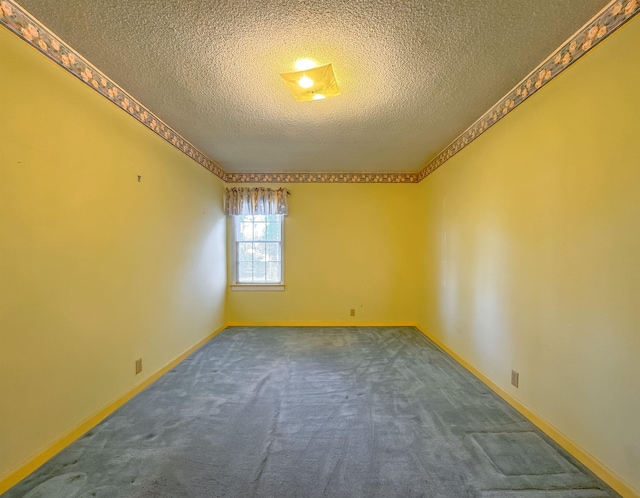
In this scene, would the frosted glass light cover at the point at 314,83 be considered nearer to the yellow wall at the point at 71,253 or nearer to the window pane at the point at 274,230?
the yellow wall at the point at 71,253

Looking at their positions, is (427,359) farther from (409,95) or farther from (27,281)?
(27,281)

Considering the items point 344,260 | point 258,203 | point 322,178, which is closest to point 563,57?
point 322,178

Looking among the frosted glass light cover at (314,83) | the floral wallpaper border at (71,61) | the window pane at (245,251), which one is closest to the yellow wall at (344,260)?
the window pane at (245,251)

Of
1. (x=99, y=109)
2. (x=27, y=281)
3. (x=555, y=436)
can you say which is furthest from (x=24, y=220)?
(x=555, y=436)

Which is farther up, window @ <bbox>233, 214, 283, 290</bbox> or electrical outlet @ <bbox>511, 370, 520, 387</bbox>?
window @ <bbox>233, 214, 283, 290</bbox>

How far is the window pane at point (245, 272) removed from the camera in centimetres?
470

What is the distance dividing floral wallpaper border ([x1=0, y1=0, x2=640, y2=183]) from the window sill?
82.5 inches

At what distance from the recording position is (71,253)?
1828 mm

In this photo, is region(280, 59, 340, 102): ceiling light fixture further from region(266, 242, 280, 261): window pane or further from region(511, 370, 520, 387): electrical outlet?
region(266, 242, 280, 261): window pane

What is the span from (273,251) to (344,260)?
1180 millimetres

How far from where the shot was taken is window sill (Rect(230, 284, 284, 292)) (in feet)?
15.2

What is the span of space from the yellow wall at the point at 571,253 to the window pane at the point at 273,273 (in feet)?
9.54

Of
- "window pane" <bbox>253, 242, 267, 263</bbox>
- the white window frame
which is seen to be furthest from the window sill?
"window pane" <bbox>253, 242, 267, 263</bbox>

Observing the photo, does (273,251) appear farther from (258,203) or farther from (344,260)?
(344,260)
